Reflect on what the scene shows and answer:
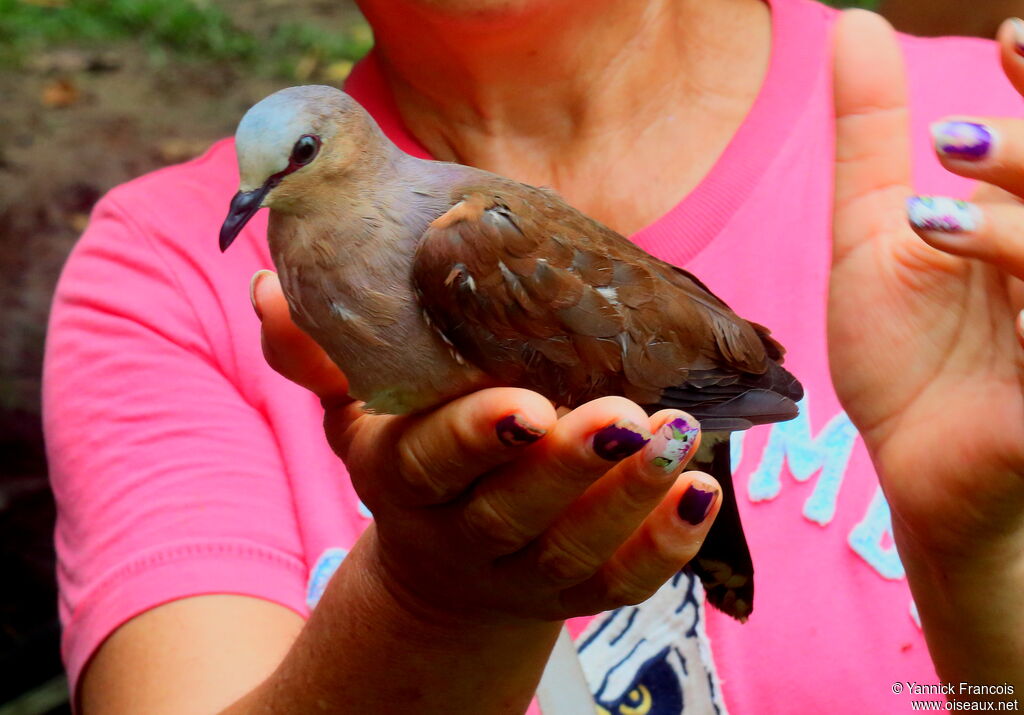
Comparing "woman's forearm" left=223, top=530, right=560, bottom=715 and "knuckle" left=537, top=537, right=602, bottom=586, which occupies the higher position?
"knuckle" left=537, top=537, right=602, bottom=586

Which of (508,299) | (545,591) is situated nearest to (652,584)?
(545,591)

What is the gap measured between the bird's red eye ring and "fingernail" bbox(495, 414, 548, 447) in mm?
538

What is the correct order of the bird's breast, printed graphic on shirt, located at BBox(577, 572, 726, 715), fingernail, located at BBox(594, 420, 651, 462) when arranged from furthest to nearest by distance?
printed graphic on shirt, located at BBox(577, 572, 726, 715) < the bird's breast < fingernail, located at BBox(594, 420, 651, 462)

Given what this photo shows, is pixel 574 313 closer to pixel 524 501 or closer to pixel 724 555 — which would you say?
pixel 524 501

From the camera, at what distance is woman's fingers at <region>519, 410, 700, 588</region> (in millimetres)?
1327

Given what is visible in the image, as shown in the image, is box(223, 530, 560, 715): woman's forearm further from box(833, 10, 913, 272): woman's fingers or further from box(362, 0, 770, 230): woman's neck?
box(362, 0, 770, 230): woman's neck

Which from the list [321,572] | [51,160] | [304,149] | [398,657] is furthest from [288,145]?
[51,160]

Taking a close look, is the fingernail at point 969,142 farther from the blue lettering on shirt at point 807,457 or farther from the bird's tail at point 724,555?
the blue lettering on shirt at point 807,457

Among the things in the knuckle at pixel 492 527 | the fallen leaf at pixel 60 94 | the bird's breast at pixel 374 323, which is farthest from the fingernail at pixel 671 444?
the fallen leaf at pixel 60 94

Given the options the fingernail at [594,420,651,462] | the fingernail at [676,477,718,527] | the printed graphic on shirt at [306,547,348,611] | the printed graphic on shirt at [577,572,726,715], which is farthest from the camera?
the printed graphic on shirt at [306,547,348,611]

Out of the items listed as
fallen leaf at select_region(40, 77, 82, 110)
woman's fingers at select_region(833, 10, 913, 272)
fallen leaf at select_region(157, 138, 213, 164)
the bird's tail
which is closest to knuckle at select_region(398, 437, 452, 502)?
the bird's tail

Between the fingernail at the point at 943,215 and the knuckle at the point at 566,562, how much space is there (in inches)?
25.7

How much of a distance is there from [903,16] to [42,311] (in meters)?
3.47

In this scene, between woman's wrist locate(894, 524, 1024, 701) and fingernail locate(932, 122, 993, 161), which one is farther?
woman's wrist locate(894, 524, 1024, 701)
